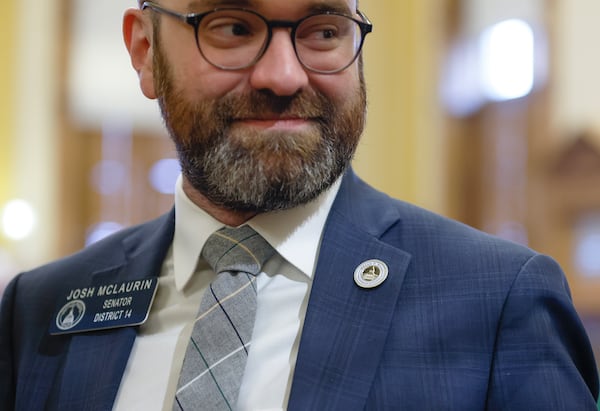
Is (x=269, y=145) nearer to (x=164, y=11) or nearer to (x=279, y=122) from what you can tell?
(x=279, y=122)

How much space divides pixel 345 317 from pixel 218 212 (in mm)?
384

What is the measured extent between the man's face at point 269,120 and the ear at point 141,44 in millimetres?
197

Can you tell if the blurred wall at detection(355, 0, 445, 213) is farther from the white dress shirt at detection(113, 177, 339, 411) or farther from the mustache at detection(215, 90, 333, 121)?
the mustache at detection(215, 90, 333, 121)

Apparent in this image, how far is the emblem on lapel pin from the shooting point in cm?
161

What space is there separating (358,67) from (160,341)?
64 cm

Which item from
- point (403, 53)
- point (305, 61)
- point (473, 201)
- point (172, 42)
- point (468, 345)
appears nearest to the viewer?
point (468, 345)

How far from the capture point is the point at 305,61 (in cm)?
163

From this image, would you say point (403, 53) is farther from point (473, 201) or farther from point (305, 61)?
point (305, 61)

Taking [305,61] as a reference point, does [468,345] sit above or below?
below

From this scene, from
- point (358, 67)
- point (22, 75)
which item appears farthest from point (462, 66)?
point (358, 67)

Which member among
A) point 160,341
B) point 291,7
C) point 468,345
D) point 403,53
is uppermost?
point 291,7

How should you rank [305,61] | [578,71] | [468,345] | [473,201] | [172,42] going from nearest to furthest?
[468,345]
[305,61]
[172,42]
[578,71]
[473,201]

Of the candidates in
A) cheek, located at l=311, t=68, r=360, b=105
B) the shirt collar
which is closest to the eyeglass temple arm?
cheek, located at l=311, t=68, r=360, b=105

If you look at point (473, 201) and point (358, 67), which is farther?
point (473, 201)
